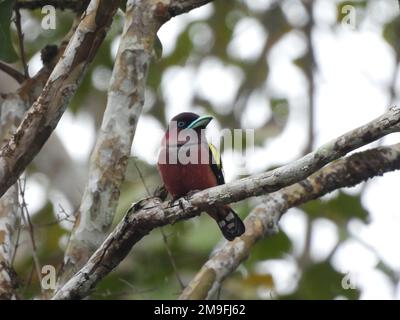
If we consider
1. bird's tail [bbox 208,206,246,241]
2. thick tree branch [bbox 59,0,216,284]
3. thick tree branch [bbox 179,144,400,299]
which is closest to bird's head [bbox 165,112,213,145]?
bird's tail [bbox 208,206,246,241]

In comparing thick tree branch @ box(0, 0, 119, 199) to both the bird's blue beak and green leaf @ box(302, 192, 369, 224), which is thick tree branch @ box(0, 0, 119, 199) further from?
green leaf @ box(302, 192, 369, 224)

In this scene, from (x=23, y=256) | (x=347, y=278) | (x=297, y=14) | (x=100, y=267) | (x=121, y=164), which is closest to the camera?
(x=100, y=267)

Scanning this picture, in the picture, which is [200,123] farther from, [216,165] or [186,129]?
[216,165]

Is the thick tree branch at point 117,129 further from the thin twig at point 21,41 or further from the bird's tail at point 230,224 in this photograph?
the bird's tail at point 230,224

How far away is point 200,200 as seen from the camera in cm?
446

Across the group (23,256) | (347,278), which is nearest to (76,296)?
(347,278)

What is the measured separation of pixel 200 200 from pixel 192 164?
1491 millimetres

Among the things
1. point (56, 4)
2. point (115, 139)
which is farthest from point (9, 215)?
point (56, 4)

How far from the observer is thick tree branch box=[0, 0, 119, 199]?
4.77 meters

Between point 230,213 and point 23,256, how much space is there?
3.34 m

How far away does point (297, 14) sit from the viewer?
10.6 meters

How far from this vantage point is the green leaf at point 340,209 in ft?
24.5

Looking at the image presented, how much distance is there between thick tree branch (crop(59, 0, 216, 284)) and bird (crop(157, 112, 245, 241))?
612 mm
